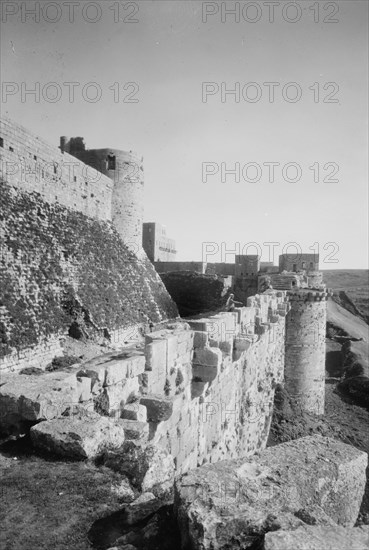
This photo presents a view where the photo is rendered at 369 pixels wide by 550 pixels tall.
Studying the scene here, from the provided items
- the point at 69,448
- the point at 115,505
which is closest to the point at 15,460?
the point at 69,448

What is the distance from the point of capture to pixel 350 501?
3.21 meters

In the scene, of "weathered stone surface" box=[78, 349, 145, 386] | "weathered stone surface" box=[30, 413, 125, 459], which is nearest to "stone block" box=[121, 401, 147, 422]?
"weathered stone surface" box=[78, 349, 145, 386]

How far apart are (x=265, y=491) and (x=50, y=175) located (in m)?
17.3

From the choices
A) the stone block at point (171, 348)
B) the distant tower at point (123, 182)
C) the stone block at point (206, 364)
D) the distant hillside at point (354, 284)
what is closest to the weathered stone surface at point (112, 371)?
the stone block at point (171, 348)

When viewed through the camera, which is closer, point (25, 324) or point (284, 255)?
point (25, 324)

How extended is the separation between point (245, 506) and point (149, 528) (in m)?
0.64

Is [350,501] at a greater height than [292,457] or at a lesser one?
lesser

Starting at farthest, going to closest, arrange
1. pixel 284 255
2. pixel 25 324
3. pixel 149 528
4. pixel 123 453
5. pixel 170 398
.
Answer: pixel 284 255, pixel 25 324, pixel 170 398, pixel 123 453, pixel 149 528

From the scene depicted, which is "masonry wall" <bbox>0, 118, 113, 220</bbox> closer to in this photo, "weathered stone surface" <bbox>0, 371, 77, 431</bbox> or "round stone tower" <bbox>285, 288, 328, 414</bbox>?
"round stone tower" <bbox>285, 288, 328, 414</bbox>

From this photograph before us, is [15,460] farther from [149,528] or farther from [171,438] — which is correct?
[171,438]

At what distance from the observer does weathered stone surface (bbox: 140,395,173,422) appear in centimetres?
468

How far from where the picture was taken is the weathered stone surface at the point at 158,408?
15.3 feet

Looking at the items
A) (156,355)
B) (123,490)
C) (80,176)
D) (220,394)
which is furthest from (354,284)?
(123,490)

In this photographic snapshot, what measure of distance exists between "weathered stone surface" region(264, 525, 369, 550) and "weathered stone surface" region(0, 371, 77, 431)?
2729 mm
